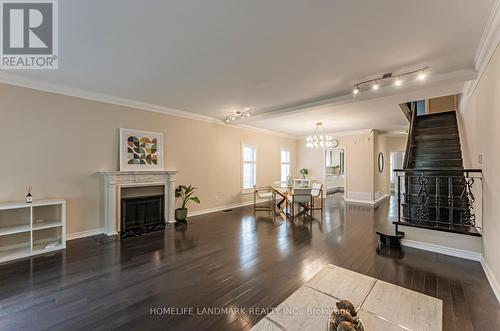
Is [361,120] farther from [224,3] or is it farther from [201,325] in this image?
[201,325]

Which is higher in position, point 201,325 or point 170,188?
point 170,188

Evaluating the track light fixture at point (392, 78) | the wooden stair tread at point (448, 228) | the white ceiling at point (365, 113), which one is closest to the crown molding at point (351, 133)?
the white ceiling at point (365, 113)

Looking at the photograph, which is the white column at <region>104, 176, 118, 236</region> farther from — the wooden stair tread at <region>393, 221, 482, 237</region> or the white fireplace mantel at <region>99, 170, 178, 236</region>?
the wooden stair tread at <region>393, 221, 482, 237</region>

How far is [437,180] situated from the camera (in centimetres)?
359

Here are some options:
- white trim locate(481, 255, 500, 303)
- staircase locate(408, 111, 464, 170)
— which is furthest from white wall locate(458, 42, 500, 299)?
staircase locate(408, 111, 464, 170)

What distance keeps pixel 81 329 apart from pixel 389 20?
3892 mm

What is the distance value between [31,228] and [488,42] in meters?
6.39

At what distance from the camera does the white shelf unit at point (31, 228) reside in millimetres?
3244

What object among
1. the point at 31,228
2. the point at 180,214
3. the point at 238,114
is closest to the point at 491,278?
the point at 238,114

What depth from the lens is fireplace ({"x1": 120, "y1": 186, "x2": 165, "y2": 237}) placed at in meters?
4.55

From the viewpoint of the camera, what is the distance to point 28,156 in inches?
141

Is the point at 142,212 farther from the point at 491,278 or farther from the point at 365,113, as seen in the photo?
the point at 365,113

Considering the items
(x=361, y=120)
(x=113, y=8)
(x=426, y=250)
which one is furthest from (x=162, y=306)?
(x=361, y=120)

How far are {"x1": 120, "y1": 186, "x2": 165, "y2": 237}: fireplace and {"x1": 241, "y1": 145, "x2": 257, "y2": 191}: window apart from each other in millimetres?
2907
